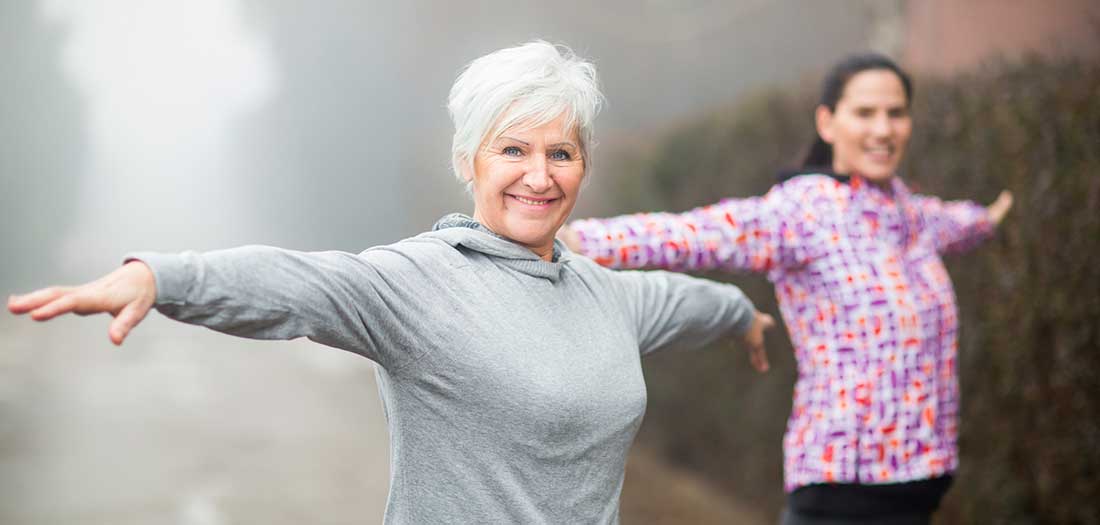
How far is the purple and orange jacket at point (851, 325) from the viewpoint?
2.61 metres

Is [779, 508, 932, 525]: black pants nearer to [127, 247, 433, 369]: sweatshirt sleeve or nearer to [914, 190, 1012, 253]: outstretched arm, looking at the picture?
[914, 190, 1012, 253]: outstretched arm

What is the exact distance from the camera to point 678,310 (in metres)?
2.24

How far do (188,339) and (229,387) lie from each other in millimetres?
601

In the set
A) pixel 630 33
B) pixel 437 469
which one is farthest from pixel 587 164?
pixel 630 33

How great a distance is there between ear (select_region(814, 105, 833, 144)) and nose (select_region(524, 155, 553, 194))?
134 cm

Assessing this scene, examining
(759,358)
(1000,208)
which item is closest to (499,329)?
(759,358)

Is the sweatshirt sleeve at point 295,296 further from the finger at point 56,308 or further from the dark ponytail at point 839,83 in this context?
the dark ponytail at point 839,83

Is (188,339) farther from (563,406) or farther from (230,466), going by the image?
(563,406)

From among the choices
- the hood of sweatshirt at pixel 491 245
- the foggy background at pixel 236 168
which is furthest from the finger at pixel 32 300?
the foggy background at pixel 236 168

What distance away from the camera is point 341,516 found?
5.62m

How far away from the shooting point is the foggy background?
19.1 ft

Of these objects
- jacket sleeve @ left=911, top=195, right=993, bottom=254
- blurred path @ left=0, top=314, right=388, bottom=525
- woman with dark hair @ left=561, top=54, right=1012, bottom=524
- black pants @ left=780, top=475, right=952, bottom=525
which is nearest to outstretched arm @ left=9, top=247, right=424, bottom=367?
woman with dark hair @ left=561, top=54, right=1012, bottom=524

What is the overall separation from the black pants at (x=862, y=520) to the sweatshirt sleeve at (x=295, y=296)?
4.61 feet

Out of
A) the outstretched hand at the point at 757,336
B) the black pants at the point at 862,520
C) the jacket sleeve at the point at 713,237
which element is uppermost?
the jacket sleeve at the point at 713,237
